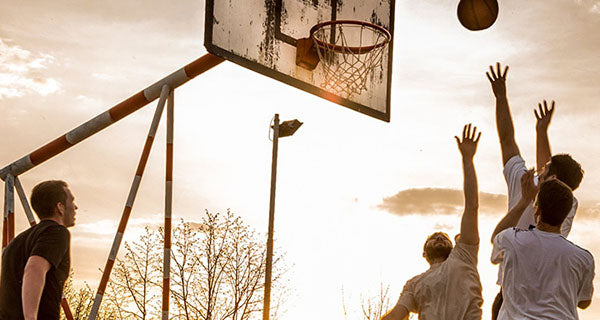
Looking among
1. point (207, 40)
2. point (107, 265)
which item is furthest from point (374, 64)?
point (107, 265)

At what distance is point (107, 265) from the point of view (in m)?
7.54

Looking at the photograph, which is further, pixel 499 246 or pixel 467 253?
pixel 467 253

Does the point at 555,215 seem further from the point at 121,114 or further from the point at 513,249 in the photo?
the point at 121,114

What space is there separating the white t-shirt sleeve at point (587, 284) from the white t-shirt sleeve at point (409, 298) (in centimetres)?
122

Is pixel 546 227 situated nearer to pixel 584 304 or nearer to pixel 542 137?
pixel 584 304

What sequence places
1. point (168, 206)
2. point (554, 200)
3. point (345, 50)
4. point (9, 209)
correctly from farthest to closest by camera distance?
point (9, 209) < point (345, 50) < point (168, 206) < point (554, 200)

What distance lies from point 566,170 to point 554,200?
1.99ft

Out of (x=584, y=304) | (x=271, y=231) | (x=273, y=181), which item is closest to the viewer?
(x=584, y=304)

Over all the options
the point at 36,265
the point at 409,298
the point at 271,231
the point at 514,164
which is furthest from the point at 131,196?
the point at 271,231

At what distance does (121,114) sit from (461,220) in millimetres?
4201

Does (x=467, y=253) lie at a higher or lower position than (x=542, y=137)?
lower

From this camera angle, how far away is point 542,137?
19.4ft

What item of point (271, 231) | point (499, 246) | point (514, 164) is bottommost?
point (499, 246)

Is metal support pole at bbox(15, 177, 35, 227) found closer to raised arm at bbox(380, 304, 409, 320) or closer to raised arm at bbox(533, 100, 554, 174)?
raised arm at bbox(380, 304, 409, 320)
